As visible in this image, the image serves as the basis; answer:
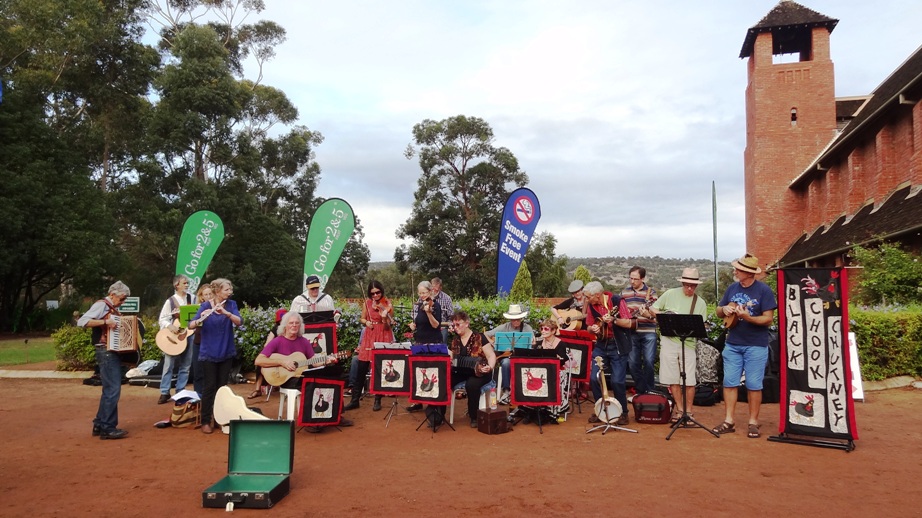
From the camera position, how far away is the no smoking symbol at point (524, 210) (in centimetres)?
1312

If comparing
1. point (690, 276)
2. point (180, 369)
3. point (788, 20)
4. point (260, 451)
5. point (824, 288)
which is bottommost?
point (260, 451)

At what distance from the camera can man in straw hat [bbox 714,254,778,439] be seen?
6.73 metres

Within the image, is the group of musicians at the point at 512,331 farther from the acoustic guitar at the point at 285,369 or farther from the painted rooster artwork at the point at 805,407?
the painted rooster artwork at the point at 805,407

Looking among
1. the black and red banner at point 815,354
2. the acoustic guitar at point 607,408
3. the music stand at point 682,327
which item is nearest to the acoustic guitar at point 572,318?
the acoustic guitar at point 607,408

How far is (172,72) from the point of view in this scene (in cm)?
2972

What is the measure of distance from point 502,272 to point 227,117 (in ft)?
78.9

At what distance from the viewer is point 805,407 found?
6.66 m

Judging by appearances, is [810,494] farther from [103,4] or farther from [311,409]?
[103,4]

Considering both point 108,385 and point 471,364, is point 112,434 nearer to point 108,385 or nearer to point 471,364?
point 108,385

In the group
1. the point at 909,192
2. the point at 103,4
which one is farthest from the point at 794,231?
the point at 103,4

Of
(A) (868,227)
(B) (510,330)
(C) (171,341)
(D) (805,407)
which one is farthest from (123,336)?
(A) (868,227)

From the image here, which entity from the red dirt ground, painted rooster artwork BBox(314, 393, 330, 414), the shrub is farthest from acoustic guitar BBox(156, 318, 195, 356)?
the shrub

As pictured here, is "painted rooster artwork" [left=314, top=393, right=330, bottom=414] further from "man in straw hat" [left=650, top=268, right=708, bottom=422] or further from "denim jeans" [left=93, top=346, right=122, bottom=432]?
"man in straw hat" [left=650, top=268, right=708, bottom=422]

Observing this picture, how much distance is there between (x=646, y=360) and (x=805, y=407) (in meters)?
2.19
